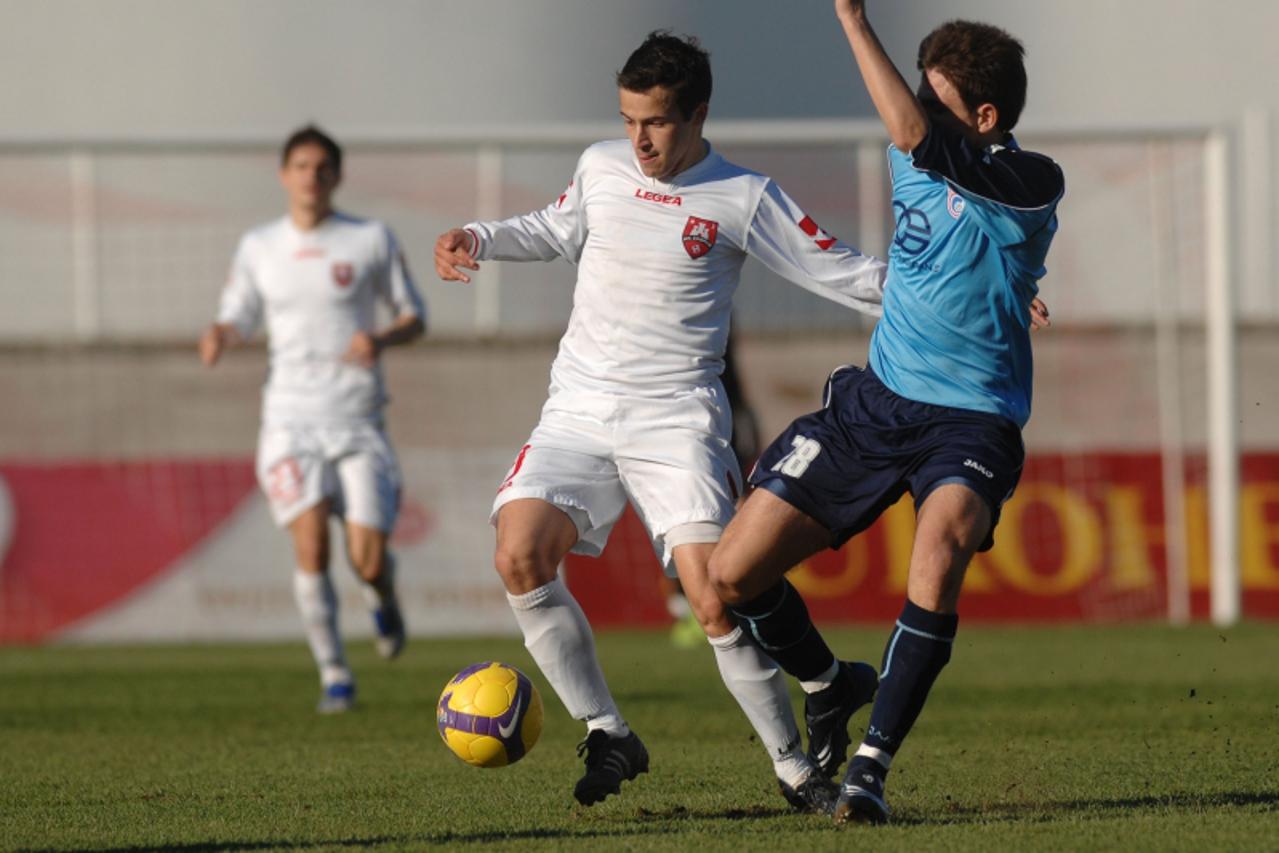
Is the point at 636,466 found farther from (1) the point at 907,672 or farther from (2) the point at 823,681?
(1) the point at 907,672

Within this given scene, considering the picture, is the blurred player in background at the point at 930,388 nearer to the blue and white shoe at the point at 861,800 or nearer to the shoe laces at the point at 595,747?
the blue and white shoe at the point at 861,800

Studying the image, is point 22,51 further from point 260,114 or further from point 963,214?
point 963,214

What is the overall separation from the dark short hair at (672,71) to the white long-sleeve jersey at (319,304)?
3733 millimetres

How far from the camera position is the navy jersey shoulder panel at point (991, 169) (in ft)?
17.1

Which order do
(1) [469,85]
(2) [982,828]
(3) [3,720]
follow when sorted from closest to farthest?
(2) [982,828], (3) [3,720], (1) [469,85]

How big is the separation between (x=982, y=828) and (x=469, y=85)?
16.6 meters

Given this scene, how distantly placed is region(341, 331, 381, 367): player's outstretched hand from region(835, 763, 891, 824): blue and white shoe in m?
4.41

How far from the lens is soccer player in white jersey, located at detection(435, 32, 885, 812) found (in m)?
5.88

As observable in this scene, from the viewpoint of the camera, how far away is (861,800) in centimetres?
520

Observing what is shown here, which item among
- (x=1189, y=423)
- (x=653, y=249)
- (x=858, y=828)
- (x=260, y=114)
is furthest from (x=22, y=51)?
(x=858, y=828)

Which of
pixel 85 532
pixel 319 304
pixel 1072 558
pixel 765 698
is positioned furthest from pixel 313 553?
pixel 1072 558

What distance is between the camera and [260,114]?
20.3 meters

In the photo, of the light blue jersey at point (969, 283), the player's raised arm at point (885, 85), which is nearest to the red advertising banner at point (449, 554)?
the light blue jersey at point (969, 283)

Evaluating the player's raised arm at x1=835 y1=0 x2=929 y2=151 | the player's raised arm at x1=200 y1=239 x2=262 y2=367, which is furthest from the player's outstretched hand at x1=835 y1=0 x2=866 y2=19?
the player's raised arm at x1=200 y1=239 x2=262 y2=367
